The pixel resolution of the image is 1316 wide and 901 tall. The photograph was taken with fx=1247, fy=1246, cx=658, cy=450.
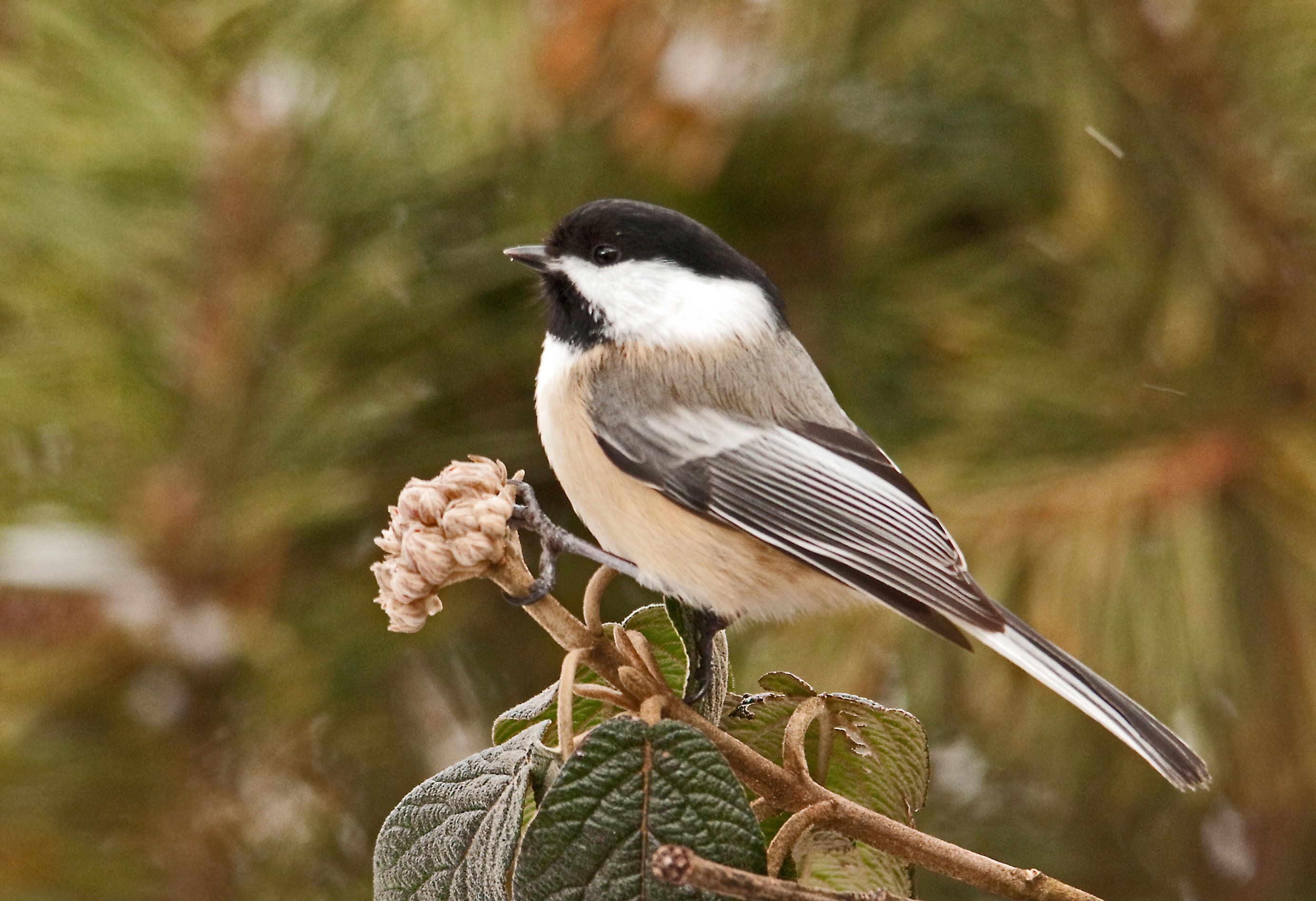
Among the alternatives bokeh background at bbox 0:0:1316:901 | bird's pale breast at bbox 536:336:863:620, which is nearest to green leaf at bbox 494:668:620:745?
bird's pale breast at bbox 536:336:863:620

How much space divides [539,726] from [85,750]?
3.00ft

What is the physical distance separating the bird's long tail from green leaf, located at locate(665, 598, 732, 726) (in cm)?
22

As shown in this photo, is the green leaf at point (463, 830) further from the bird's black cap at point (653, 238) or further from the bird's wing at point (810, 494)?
the bird's black cap at point (653, 238)

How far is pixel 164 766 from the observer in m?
1.20

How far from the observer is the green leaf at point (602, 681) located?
55 cm

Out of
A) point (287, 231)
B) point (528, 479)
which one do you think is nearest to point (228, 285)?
point (287, 231)

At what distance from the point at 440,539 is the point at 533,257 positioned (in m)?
0.51

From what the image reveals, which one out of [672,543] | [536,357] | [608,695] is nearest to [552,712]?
[608,695]

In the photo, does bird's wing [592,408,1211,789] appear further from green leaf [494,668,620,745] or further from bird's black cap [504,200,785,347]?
green leaf [494,668,620,745]

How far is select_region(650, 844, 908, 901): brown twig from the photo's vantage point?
416 millimetres

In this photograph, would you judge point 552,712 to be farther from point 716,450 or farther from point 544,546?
point 716,450

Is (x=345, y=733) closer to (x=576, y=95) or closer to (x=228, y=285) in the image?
(x=228, y=285)

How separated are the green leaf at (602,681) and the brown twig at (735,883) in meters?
0.12

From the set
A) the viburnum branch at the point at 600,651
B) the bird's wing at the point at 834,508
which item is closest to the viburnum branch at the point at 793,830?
the viburnum branch at the point at 600,651
